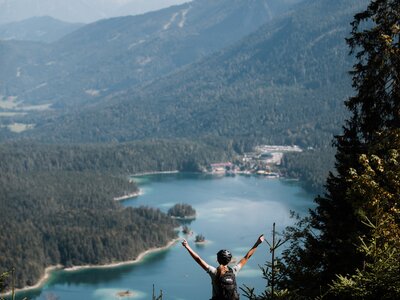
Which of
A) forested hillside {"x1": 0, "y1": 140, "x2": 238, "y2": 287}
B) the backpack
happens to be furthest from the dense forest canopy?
forested hillside {"x1": 0, "y1": 140, "x2": 238, "y2": 287}

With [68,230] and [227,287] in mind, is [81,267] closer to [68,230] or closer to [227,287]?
[68,230]

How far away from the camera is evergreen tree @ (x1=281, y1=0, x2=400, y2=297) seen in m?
28.2

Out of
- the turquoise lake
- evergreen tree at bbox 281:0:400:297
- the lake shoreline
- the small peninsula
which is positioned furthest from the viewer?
the small peninsula

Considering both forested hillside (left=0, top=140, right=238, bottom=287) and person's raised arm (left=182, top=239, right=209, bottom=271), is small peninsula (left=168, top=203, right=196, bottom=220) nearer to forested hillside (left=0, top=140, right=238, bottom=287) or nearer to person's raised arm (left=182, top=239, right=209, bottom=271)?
forested hillside (left=0, top=140, right=238, bottom=287)

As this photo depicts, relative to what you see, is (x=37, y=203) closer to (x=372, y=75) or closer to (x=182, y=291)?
(x=182, y=291)

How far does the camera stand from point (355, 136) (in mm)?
31094

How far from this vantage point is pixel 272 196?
190m

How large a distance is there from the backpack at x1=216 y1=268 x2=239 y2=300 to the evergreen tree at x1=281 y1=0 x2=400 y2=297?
10.8 meters

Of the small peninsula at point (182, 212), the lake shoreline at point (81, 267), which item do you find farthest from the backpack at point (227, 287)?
the small peninsula at point (182, 212)

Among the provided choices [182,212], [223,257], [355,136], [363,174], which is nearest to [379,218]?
[363,174]

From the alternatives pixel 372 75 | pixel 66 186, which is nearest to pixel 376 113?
pixel 372 75

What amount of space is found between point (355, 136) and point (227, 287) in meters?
15.5

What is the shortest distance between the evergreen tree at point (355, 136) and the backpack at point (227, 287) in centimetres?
1083

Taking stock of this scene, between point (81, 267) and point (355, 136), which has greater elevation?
point (355, 136)
